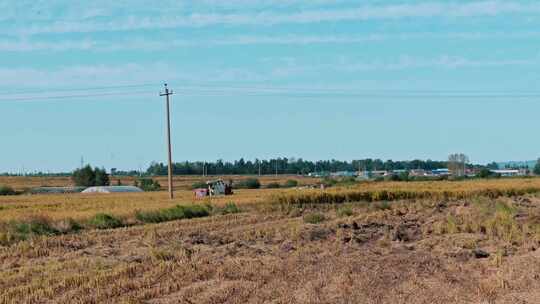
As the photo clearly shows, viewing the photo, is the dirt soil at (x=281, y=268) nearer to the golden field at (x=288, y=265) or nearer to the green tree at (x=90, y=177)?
the golden field at (x=288, y=265)

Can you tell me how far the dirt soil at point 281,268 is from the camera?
48.2ft

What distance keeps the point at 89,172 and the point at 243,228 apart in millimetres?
101918

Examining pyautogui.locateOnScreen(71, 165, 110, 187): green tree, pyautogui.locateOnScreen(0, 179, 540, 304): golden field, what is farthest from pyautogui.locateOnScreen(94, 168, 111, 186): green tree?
pyautogui.locateOnScreen(0, 179, 540, 304): golden field

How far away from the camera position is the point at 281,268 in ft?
57.8

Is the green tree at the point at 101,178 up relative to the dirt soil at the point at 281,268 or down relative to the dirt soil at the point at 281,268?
up

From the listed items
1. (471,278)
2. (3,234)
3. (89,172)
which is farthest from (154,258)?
(89,172)

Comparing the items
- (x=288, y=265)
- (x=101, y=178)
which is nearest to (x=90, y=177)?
(x=101, y=178)

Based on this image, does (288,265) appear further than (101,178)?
No

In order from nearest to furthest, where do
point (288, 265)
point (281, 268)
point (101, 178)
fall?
point (281, 268), point (288, 265), point (101, 178)

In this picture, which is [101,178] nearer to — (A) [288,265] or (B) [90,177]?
(B) [90,177]

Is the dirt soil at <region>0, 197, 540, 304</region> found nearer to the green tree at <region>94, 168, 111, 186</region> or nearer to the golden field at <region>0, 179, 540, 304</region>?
the golden field at <region>0, 179, 540, 304</region>

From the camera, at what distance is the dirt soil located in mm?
14680

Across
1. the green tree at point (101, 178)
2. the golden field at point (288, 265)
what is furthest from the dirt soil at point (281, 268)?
the green tree at point (101, 178)

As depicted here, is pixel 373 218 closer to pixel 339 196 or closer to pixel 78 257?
pixel 78 257
